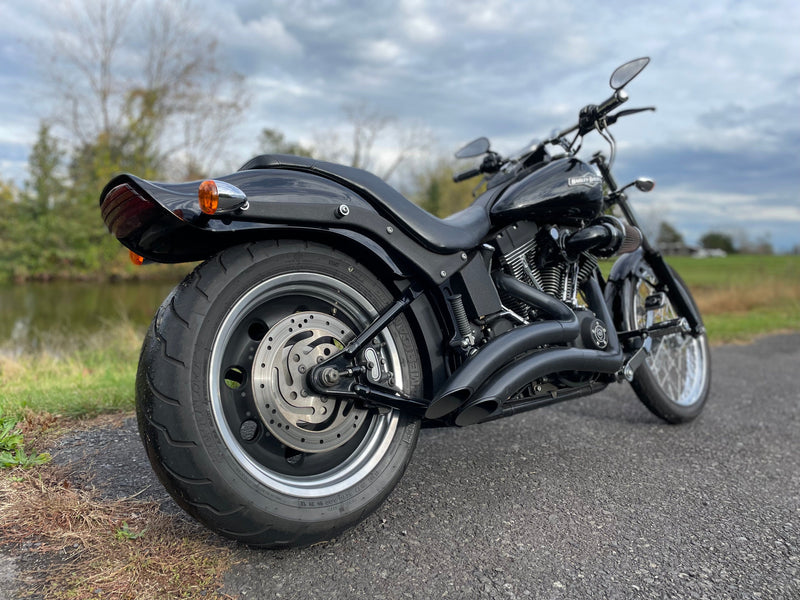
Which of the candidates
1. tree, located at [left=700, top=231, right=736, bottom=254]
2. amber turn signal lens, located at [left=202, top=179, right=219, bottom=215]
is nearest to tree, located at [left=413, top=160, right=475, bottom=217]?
amber turn signal lens, located at [left=202, top=179, right=219, bottom=215]

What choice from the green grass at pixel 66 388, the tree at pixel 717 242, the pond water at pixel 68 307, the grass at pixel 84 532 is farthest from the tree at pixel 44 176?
the tree at pixel 717 242

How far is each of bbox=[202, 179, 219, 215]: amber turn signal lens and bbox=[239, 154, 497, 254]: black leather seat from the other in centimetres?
35

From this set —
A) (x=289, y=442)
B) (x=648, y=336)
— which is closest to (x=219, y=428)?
(x=289, y=442)

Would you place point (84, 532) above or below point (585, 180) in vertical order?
below

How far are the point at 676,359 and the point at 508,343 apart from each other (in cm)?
216

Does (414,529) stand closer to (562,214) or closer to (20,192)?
(562,214)

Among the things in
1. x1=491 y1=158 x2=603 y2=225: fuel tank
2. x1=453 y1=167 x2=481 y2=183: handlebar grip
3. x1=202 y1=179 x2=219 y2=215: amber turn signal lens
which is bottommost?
x1=202 y1=179 x2=219 y2=215: amber turn signal lens

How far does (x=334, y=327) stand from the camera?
2.12 metres

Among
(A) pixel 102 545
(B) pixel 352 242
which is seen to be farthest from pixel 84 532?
(B) pixel 352 242

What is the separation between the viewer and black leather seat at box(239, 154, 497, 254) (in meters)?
2.06

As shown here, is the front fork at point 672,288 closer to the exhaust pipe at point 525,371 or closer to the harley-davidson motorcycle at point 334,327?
the harley-davidson motorcycle at point 334,327

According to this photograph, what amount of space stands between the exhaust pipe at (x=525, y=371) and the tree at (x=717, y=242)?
8837cm

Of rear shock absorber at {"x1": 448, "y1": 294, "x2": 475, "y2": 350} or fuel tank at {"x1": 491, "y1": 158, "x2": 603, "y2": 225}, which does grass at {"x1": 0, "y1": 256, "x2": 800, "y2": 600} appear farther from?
fuel tank at {"x1": 491, "y1": 158, "x2": 603, "y2": 225}

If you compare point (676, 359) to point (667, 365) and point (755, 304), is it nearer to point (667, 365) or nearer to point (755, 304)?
point (667, 365)
